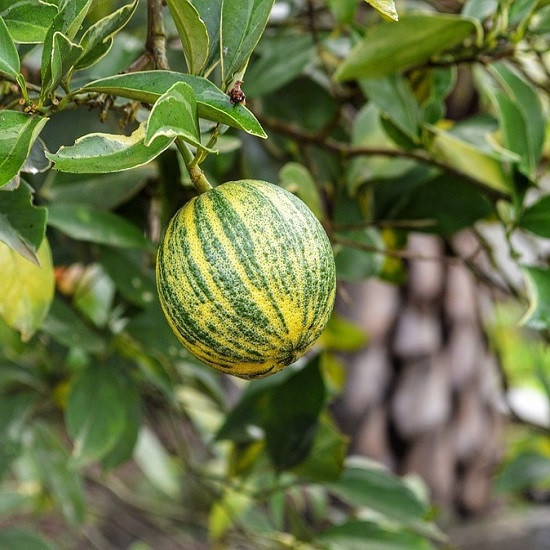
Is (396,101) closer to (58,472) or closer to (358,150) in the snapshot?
(358,150)

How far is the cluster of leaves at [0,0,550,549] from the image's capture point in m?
0.59

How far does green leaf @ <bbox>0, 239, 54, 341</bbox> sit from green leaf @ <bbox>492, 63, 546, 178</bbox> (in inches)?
17.2

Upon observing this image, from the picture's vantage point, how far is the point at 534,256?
1.21m

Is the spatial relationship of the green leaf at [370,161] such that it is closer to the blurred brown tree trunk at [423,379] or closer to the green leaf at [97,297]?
the green leaf at [97,297]

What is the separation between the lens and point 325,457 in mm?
970

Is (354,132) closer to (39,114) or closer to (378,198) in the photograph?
(378,198)

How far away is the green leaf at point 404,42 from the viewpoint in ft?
2.49

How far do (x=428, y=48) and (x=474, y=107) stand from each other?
3.93ft

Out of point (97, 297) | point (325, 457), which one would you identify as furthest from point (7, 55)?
point (97, 297)

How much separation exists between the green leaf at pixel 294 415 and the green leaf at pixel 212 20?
422 mm

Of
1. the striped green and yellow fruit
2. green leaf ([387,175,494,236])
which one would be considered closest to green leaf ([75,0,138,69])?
the striped green and yellow fruit

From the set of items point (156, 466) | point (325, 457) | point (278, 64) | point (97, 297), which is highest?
point (278, 64)

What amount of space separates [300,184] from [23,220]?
1.14 feet

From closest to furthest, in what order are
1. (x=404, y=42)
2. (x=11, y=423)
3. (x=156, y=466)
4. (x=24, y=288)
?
(x=24, y=288) < (x=404, y=42) < (x=11, y=423) < (x=156, y=466)
